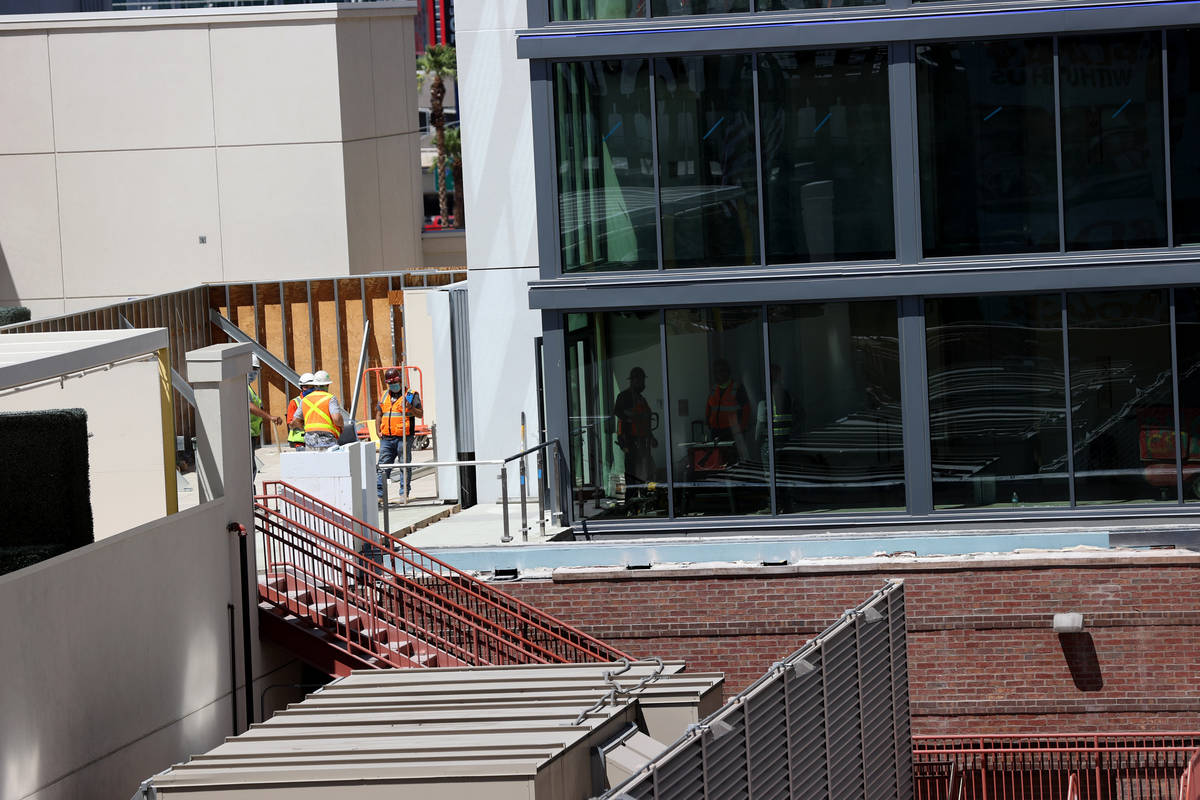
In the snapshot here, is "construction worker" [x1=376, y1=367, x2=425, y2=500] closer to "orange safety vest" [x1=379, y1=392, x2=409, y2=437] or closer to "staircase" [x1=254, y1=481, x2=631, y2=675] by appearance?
"orange safety vest" [x1=379, y1=392, x2=409, y2=437]

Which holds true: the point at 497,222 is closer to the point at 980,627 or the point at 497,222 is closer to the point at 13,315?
the point at 980,627

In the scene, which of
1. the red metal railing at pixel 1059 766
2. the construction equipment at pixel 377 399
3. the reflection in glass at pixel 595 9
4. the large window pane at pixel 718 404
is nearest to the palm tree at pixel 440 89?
the construction equipment at pixel 377 399

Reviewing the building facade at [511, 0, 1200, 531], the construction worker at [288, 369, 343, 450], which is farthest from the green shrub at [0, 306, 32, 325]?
the building facade at [511, 0, 1200, 531]

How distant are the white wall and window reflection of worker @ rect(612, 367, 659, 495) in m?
2.93

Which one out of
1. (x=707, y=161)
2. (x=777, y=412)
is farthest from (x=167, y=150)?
(x=777, y=412)

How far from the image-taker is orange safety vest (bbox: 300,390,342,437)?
64.8ft

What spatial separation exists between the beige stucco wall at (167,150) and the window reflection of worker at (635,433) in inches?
Result: 632

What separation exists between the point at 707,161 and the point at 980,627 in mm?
6516

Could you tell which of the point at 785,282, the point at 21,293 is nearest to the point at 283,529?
the point at 785,282

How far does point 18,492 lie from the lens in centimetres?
1339

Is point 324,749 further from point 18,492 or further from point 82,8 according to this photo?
point 82,8

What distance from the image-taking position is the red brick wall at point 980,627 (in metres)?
18.5

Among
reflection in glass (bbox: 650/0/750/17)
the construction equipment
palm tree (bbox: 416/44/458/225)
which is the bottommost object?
the construction equipment

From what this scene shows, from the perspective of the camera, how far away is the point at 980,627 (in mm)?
18828
